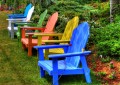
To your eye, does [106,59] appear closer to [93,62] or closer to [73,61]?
[93,62]

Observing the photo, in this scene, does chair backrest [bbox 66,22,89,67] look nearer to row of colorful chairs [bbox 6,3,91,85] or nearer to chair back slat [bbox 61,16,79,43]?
row of colorful chairs [bbox 6,3,91,85]

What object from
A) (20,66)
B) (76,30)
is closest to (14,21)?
(20,66)

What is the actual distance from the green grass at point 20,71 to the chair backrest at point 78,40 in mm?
352

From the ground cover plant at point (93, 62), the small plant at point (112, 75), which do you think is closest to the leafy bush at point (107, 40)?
the ground cover plant at point (93, 62)

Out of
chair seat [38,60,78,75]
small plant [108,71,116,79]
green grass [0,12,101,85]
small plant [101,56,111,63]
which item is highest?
chair seat [38,60,78,75]

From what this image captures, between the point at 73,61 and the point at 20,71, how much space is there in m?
1.29

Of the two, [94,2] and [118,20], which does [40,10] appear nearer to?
[94,2]

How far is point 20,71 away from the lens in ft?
23.9

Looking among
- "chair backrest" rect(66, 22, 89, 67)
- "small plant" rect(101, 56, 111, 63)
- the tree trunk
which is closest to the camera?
"chair backrest" rect(66, 22, 89, 67)

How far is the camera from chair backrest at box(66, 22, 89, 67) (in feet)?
21.0

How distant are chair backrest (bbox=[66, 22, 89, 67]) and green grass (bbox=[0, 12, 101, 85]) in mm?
352

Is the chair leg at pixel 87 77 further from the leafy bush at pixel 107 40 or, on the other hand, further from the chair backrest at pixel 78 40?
the leafy bush at pixel 107 40

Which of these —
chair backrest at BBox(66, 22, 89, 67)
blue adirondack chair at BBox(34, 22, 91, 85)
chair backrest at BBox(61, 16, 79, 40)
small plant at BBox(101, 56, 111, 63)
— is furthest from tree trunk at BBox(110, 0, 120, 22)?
blue adirondack chair at BBox(34, 22, 91, 85)

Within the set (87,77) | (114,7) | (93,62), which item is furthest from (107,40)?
(114,7)
